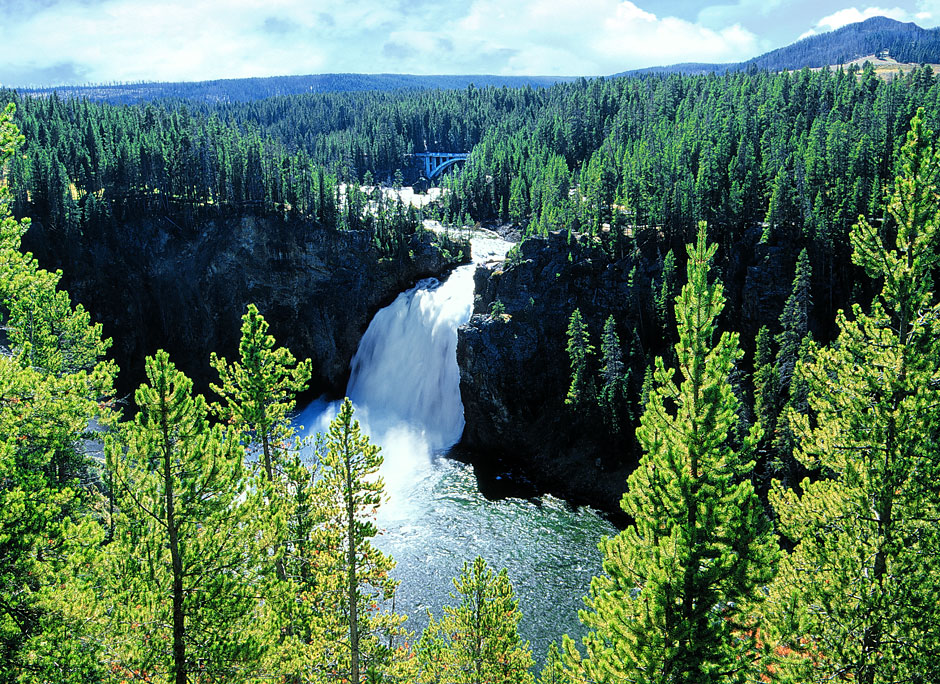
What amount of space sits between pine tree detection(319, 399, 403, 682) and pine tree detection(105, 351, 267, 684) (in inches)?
204

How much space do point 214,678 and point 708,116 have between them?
123874 millimetres

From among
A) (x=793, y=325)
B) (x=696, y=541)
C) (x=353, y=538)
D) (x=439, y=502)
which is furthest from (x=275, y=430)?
(x=793, y=325)

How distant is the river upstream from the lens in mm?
44625

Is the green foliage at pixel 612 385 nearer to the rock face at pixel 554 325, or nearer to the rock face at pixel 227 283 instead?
the rock face at pixel 554 325

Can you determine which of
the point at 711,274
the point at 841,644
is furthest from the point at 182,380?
the point at 711,274

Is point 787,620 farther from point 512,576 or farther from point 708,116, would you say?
point 708,116

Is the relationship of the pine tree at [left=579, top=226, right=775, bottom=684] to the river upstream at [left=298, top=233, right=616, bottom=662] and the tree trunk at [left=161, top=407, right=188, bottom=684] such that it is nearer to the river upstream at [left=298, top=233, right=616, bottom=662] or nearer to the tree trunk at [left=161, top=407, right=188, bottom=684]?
the tree trunk at [left=161, top=407, right=188, bottom=684]

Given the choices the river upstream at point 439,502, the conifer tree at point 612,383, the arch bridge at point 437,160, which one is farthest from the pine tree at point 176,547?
the arch bridge at point 437,160

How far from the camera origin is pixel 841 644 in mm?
14969

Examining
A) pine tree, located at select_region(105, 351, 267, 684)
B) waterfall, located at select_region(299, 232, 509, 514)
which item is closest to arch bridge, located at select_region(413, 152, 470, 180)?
waterfall, located at select_region(299, 232, 509, 514)

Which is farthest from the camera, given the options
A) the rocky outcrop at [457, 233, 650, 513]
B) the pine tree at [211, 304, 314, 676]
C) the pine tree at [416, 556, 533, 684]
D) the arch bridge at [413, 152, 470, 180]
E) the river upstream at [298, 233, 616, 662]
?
the arch bridge at [413, 152, 470, 180]

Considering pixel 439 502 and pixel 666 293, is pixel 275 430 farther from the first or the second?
pixel 666 293

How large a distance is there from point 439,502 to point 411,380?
2079cm

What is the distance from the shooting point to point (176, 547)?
15758 mm
